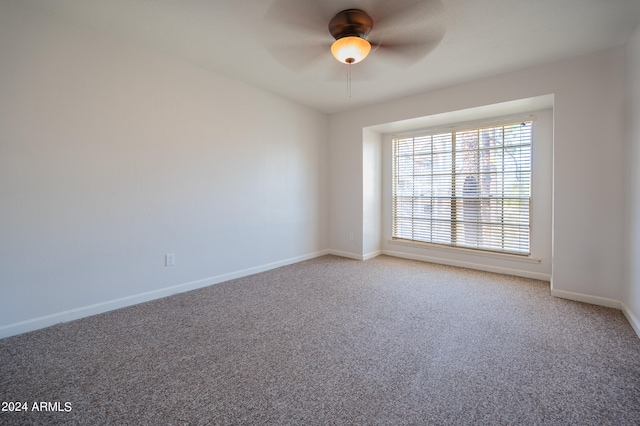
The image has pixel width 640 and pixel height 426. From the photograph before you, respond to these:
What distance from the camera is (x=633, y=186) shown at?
2369mm

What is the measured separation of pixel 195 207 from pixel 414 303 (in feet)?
8.57

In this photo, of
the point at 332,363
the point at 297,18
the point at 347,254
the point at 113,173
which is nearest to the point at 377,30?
the point at 297,18

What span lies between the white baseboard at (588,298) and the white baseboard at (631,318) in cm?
10

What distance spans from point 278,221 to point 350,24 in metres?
2.72

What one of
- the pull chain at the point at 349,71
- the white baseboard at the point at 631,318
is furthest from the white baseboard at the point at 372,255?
the white baseboard at the point at 631,318

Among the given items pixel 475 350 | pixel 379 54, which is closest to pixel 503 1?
pixel 379 54

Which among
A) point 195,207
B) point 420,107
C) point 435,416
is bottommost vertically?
point 435,416

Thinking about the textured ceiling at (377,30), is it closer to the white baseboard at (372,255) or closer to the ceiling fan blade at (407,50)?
the ceiling fan blade at (407,50)

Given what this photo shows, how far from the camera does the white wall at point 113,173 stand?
216cm

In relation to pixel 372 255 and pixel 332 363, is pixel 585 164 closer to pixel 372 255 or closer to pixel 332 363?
pixel 372 255

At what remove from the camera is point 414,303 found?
2.77 m

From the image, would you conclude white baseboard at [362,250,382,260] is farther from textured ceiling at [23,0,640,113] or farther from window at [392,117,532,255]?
textured ceiling at [23,0,640,113]

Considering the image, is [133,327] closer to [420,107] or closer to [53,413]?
[53,413]

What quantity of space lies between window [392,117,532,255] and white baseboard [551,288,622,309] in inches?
32.6
